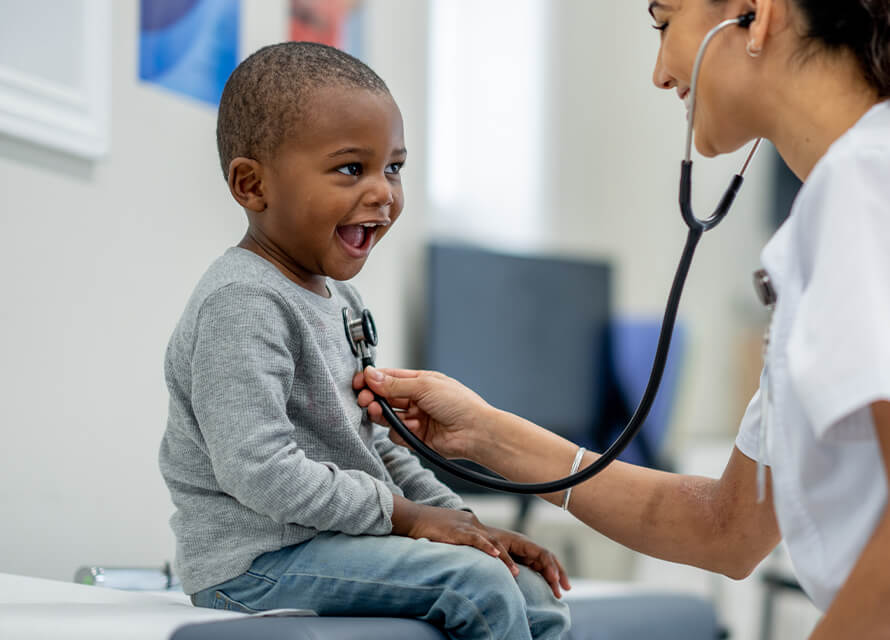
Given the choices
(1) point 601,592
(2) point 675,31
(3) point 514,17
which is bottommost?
(1) point 601,592

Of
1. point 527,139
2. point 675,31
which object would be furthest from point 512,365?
point 675,31

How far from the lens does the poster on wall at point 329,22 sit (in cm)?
208

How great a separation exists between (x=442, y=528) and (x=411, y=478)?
0.53 feet

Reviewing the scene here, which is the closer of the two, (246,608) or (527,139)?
(246,608)

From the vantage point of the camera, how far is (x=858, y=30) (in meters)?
0.85

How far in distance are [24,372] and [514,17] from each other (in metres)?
2.43

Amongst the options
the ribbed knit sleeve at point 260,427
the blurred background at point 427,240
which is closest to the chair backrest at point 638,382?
the blurred background at point 427,240

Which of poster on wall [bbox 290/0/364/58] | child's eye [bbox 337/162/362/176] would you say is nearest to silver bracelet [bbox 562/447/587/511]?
child's eye [bbox 337/162/362/176]

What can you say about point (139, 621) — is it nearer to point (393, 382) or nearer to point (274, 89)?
point (393, 382)

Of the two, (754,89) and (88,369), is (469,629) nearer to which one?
(754,89)

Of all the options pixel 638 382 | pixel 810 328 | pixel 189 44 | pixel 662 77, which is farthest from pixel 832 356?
pixel 638 382

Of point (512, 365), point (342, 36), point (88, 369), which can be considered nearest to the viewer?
point (88, 369)

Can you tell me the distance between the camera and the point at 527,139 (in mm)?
3418

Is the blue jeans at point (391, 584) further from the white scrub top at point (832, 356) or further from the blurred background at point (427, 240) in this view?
the blurred background at point (427, 240)
